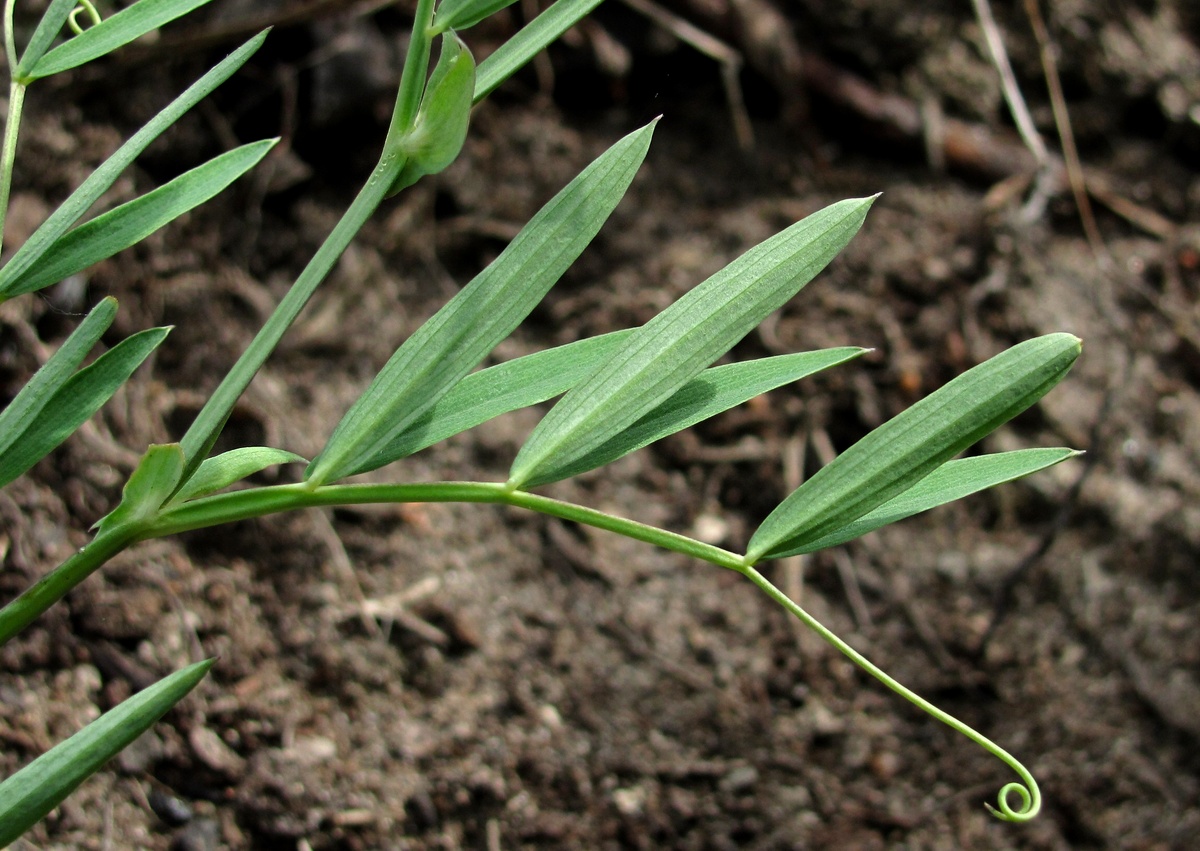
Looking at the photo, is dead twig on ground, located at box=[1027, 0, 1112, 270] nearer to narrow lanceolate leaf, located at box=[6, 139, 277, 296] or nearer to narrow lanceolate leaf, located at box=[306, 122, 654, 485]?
narrow lanceolate leaf, located at box=[306, 122, 654, 485]

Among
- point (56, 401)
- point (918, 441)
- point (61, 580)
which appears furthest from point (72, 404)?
point (918, 441)

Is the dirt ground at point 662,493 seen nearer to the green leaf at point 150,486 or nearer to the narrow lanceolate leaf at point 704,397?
the green leaf at point 150,486

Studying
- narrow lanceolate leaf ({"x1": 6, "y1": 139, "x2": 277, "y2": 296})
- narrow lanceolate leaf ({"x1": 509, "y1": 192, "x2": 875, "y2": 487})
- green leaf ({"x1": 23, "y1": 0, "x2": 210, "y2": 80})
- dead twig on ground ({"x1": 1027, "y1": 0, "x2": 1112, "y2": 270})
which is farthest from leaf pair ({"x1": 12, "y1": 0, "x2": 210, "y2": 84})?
dead twig on ground ({"x1": 1027, "y1": 0, "x2": 1112, "y2": 270})

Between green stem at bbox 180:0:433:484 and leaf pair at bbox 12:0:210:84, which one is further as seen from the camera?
leaf pair at bbox 12:0:210:84

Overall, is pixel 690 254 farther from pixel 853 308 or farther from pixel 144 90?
pixel 144 90

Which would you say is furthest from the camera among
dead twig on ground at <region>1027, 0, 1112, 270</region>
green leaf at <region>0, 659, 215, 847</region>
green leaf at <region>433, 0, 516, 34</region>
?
dead twig on ground at <region>1027, 0, 1112, 270</region>

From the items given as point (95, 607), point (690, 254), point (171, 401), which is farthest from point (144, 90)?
point (690, 254)
